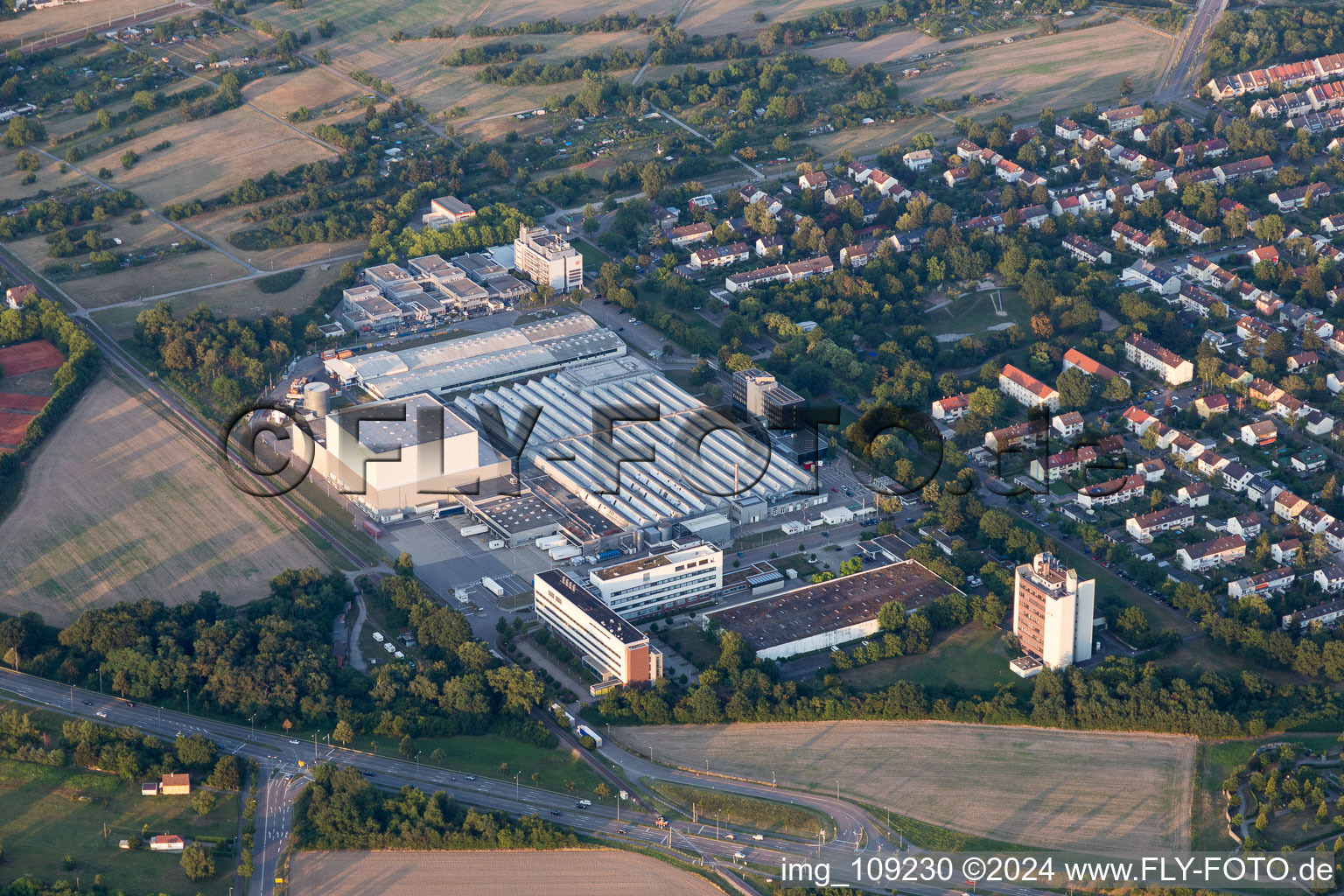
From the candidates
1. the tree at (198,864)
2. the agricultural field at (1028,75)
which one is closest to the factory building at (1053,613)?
the tree at (198,864)

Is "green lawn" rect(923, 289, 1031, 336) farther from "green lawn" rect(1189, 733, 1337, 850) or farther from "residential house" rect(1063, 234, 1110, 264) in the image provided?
"green lawn" rect(1189, 733, 1337, 850)

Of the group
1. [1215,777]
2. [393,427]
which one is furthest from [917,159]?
[1215,777]

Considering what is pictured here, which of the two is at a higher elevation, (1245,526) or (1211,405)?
(1211,405)

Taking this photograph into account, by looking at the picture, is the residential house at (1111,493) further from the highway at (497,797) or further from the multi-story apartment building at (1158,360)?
the highway at (497,797)

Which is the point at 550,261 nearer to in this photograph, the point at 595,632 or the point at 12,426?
the point at 12,426

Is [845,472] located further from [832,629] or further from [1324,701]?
[1324,701]

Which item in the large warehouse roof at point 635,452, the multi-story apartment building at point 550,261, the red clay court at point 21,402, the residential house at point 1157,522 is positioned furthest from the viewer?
the multi-story apartment building at point 550,261

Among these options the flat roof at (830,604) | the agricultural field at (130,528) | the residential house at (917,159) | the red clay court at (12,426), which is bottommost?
the agricultural field at (130,528)
